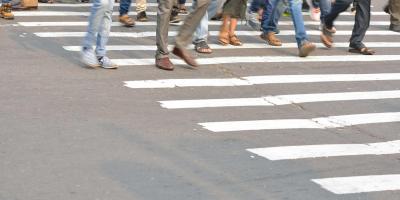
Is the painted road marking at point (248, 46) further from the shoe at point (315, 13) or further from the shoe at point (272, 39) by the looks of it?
the shoe at point (315, 13)

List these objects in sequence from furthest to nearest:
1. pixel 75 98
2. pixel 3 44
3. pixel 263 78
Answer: pixel 3 44
pixel 263 78
pixel 75 98

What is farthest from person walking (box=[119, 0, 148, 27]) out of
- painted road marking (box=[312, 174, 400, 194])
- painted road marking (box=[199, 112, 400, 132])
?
painted road marking (box=[312, 174, 400, 194])

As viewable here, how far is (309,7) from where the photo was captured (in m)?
15.6

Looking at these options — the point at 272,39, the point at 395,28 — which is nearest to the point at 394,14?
the point at 395,28

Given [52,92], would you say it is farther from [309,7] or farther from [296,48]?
[309,7]

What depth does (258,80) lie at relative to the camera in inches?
404

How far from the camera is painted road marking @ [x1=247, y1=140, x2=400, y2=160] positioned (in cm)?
739

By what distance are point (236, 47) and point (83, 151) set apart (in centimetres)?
550

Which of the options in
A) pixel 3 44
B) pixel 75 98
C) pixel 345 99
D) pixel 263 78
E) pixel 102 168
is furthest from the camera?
pixel 3 44

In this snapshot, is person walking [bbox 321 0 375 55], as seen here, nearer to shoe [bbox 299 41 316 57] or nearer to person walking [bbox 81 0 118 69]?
shoe [bbox 299 41 316 57]

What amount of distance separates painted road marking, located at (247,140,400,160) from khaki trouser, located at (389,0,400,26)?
6656 mm

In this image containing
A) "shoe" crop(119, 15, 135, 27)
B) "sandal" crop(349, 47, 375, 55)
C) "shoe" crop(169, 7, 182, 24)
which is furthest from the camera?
"shoe" crop(169, 7, 182, 24)

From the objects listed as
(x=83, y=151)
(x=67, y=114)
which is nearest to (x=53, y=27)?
(x=67, y=114)

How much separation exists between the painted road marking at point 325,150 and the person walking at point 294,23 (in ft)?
12.7
